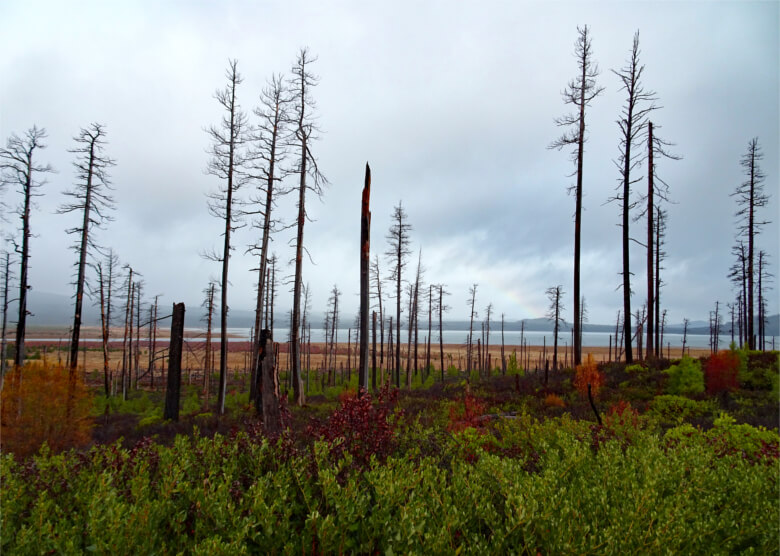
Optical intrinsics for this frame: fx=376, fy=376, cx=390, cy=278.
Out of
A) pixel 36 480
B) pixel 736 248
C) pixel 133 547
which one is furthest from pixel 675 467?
pixel 736 248

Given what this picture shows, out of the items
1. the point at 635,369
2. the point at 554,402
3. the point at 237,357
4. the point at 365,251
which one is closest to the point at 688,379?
the point at 635,369

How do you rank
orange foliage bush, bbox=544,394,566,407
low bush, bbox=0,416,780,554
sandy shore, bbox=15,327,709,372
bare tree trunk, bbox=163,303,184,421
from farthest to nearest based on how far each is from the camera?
sandy shore, bbox=15,327,709,372 → orange foliage bush, bbox=544,394,566,407 → bare tree trunk, bbox=163,303,184,421 → low bush, bbox=0,416,780,554

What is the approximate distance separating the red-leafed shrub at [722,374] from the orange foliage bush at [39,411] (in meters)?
20.2

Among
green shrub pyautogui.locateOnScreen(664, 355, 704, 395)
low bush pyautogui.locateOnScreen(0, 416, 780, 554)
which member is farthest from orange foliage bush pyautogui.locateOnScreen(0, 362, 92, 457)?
green shrub pyautogui.locateOnScreen(664, 355, 704, 395)

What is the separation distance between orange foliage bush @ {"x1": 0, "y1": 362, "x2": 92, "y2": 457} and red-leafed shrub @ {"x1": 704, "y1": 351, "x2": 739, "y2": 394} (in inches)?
795

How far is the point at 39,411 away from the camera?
35.4 feet

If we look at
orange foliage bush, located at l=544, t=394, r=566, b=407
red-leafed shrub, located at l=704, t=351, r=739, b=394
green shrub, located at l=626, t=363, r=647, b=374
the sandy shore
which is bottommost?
the sandy shore

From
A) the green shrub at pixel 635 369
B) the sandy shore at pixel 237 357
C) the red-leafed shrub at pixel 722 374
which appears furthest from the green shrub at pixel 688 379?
the sandy shore at pixel 237 357

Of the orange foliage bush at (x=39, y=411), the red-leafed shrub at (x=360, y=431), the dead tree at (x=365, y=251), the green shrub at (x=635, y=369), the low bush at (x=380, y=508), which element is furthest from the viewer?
the green shrub at (x=635, y=369)

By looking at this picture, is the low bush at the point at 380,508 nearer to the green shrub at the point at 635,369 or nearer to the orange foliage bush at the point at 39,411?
the orange foliage bush at the point at 39,411

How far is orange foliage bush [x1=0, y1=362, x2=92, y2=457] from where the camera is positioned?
1035 centimetres

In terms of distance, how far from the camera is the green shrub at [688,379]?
12.1 m

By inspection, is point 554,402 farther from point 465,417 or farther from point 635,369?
point 465,417

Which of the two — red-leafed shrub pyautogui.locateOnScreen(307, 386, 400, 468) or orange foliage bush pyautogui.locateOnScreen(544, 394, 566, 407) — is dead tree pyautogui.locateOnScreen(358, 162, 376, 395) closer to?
red-leafed shrub pyautogui.locateOnScreen(307, 386, 400, 468)
